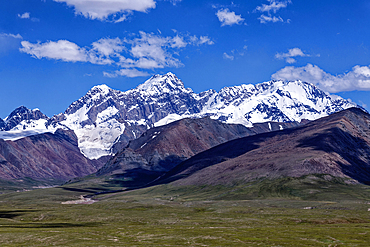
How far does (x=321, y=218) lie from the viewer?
158750mm

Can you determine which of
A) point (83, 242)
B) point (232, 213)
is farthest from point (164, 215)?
point (83, 242)

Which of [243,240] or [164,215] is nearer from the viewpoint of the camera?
[243,240]

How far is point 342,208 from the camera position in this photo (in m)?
194

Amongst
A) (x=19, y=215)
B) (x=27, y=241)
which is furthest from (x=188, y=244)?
(x=19, y=215)

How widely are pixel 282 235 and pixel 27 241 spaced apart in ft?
196

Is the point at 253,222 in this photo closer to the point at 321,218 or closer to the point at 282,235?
the point at 321,218

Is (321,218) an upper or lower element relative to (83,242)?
lower

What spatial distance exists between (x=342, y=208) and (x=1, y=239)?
143m

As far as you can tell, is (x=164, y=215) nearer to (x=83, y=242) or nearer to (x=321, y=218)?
(x=321, y=218)

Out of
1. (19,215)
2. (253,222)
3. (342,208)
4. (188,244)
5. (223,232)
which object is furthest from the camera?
(342,208)

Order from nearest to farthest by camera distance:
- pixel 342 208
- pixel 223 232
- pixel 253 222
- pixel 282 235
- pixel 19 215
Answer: pixel 282 235
pixel 223 232
pixel 253 222
pixel 19 215
pixel 342 208

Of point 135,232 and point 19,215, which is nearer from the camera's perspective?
point 135,232

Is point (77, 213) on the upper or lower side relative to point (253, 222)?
upper

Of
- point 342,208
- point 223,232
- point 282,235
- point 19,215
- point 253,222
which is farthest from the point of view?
point 342,208
